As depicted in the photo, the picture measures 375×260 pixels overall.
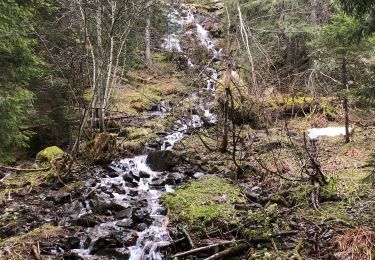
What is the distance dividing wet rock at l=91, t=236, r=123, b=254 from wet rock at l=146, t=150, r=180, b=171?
431 cm

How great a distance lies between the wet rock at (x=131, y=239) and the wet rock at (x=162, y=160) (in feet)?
13.2

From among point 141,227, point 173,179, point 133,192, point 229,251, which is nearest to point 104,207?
point 141,227

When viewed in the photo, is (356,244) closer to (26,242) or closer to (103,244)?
(103,244)

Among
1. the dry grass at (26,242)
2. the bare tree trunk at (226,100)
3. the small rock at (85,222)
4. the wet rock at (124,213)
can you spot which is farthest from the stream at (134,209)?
the bare tree trunk at (226,100)

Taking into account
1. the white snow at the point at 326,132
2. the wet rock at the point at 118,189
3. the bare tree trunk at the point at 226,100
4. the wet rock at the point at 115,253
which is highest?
the bare tree trunk at the point at 226,100

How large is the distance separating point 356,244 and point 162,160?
6714 mm

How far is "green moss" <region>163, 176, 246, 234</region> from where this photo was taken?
22.5 feet

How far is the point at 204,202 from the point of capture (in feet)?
25.4

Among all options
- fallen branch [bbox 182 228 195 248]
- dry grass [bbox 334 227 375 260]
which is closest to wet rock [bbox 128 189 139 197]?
fallen branch [bbox 182 228 195 248]

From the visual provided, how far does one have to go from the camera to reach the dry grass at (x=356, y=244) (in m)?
4.82

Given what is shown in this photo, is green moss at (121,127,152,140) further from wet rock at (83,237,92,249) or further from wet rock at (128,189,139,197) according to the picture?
wet rock at (83,237,92,249)

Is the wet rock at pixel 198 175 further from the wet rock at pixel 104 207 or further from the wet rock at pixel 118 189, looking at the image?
the wet rock at pixel 104 207

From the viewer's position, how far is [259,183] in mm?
8789

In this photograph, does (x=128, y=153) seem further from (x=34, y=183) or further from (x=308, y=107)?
(x=308, y=107)
